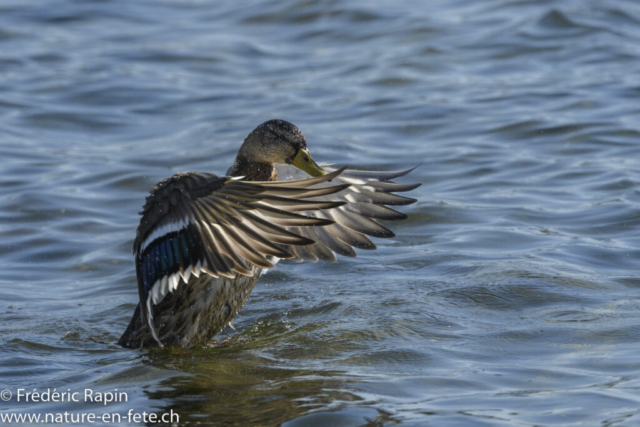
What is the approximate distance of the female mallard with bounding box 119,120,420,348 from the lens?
464cm

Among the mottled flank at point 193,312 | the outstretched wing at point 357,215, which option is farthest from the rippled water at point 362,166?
the outstretched wing at point 357,215

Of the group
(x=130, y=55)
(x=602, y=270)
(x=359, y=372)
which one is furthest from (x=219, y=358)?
(x=130, y=55)

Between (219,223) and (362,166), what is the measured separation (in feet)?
16.8

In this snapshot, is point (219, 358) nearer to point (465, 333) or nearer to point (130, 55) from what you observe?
point (465, 333)

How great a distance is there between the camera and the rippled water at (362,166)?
491 cm

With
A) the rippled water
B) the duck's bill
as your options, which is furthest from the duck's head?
the rippled water

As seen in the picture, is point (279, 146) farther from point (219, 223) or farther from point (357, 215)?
point (219, 223)

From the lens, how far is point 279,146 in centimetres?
585

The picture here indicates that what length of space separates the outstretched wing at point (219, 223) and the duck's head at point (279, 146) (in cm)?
93

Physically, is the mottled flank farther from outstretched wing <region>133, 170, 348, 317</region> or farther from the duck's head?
the duck's head

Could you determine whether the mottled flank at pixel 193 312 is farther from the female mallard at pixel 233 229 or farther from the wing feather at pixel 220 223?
the wing feather at pixel 220 223

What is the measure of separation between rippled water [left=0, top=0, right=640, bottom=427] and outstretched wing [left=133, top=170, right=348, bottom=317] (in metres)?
0.68

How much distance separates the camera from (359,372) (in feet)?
16.5

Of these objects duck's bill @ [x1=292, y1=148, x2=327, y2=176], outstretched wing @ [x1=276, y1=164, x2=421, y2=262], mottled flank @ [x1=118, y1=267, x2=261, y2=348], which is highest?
duck's bill @ [x1=292, y1=148, x2=327, y2=176]
